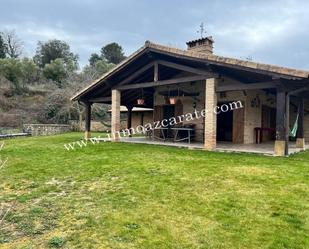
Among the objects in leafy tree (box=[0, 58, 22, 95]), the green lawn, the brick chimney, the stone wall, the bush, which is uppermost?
leafy tree (box=[0, 58, 22, 95])

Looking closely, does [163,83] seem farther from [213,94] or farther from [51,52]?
[51,52]

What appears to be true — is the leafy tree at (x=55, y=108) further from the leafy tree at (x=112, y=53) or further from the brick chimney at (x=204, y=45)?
the leafy tree at (x=112, y=53)

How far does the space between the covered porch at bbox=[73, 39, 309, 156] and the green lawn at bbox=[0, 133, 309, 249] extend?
87.9 inches

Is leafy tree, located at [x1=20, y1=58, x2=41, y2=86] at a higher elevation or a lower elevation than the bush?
higher

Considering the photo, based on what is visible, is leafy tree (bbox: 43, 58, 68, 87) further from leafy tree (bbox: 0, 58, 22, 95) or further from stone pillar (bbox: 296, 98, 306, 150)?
stone pillar (bbox: 296, 98, 306, 150)

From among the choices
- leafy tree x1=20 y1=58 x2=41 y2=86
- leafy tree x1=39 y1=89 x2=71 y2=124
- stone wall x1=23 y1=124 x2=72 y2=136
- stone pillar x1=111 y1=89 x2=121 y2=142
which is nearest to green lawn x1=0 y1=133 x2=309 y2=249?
stone pillar x1=111 y1=89 x2=121 y2=142

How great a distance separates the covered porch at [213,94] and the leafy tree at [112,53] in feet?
96.4

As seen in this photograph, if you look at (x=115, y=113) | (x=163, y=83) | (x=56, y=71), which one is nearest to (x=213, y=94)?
(x=163, y=83)

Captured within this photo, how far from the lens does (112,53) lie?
44875 millimetres

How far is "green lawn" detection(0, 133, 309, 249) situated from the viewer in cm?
362

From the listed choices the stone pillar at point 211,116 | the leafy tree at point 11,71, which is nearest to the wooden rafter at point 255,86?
the stone pillar at point 211,116

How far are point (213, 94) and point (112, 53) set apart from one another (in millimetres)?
36938

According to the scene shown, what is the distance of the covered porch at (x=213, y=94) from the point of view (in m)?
8.82

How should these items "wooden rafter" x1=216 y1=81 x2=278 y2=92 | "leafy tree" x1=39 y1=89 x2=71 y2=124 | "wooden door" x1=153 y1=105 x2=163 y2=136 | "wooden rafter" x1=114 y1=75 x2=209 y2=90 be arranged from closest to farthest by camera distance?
1. "wooden rafter" x1=216 y1=81 x2=278 y2=92
2. "wooden rafter" x1=114 y1=75 x2=209 y2=90
3. "wooden door" x1=153 y1=105 x2=163 y2=136
4. "leafy tree" x1=39 y1=89 x2=71 y2=124
